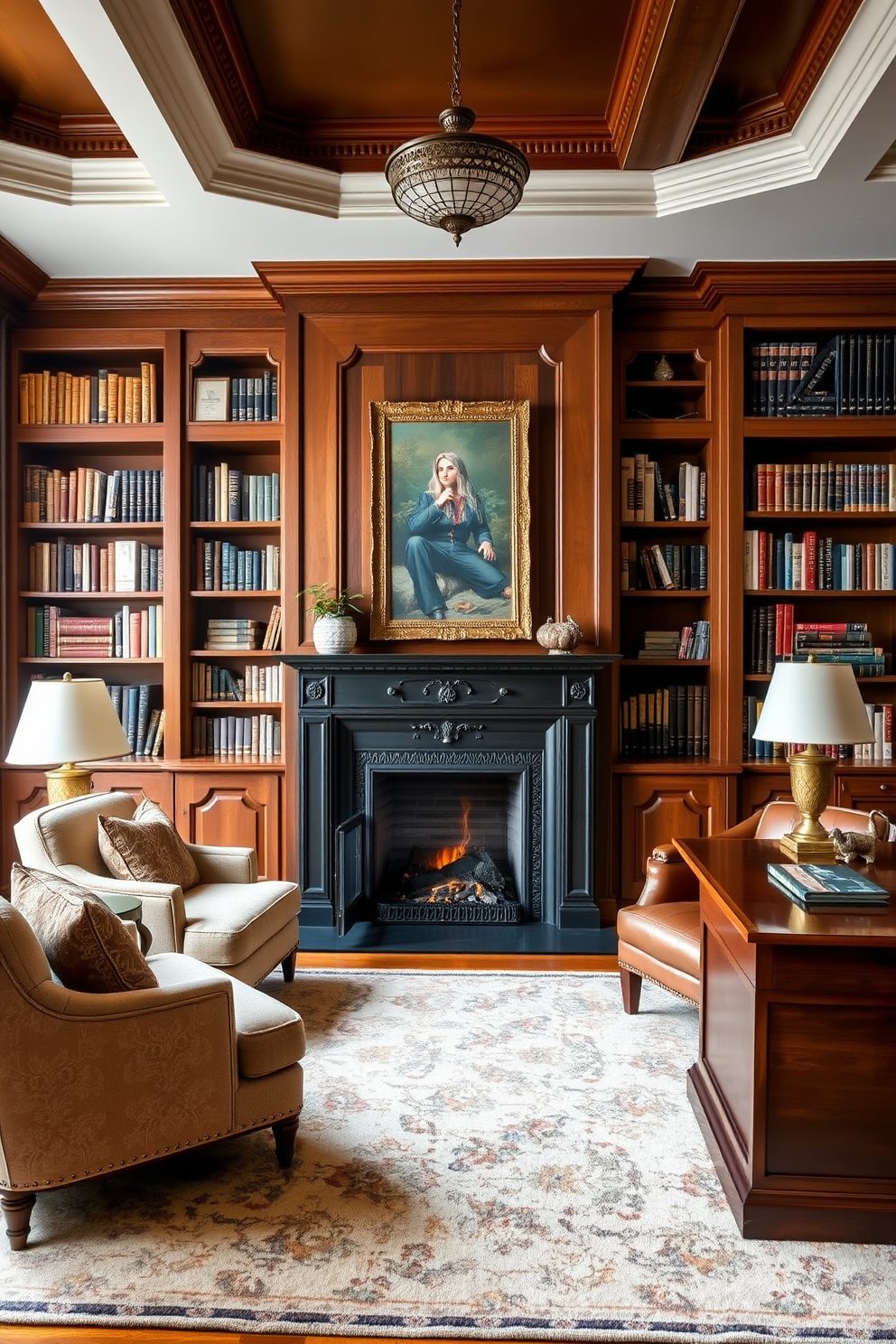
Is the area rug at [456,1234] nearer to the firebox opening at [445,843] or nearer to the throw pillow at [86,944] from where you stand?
the throw pillow at [86,944]

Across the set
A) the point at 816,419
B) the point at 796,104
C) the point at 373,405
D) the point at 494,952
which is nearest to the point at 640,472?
the point at 816,419

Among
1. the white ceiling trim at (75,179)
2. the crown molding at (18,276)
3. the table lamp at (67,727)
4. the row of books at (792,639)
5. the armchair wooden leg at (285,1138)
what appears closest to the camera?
the armchair wooden leg at (285,1138)

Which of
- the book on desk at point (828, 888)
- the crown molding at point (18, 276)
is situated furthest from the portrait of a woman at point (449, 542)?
the book on desk at point (828, 888)

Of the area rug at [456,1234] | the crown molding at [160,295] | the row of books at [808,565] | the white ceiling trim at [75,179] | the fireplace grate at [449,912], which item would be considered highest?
the white ceiling trim at [75,179]

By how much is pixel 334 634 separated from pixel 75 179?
2.14m

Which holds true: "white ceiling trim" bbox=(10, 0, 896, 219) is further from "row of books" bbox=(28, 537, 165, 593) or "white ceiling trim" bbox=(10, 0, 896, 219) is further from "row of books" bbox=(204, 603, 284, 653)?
"row of books" bbox=(204, 603, 284, 653)

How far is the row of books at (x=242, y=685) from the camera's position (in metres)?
4.62

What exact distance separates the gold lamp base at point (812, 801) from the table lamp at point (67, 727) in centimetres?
220

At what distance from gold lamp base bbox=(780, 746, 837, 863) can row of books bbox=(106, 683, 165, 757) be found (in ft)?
10.4

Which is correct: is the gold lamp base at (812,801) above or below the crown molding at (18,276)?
below

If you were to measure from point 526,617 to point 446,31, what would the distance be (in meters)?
2.35

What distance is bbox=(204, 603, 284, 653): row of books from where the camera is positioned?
4.59m

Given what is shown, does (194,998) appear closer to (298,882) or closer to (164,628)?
(298,882)

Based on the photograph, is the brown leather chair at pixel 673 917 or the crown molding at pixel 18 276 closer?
the brown leather chair at pixel 673 917
